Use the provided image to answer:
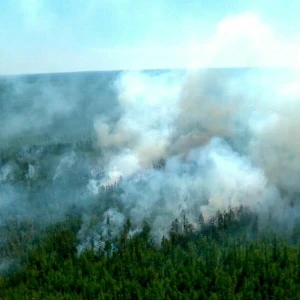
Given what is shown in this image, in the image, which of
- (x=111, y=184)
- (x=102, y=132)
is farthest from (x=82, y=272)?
(x=102, y=132)

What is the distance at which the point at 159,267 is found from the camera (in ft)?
192

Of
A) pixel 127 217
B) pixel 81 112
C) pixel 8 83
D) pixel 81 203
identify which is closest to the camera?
pixel 127 217

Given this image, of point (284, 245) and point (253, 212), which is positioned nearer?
point (284, 245)

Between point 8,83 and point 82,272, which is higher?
point 8,83

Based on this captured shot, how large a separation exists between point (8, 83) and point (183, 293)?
156992 mm

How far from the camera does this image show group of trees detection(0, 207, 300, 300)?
52.6 meters

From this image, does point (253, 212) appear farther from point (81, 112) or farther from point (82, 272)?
point (81, 112)

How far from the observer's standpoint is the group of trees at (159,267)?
173 ft

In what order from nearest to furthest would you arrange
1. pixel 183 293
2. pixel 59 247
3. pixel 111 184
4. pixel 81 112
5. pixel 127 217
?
pixel 183 293, pixel 59 247, pixel 127 217, pixel 111 184, pixel 81 112

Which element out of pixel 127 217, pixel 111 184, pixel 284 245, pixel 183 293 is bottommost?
pixel 183 293

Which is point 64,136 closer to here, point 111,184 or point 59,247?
point 111,184

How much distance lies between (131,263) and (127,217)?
23294 millimetres

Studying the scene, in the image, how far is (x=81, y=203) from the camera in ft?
319

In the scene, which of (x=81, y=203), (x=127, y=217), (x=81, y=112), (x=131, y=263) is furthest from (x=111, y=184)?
(x=81, y=112)
